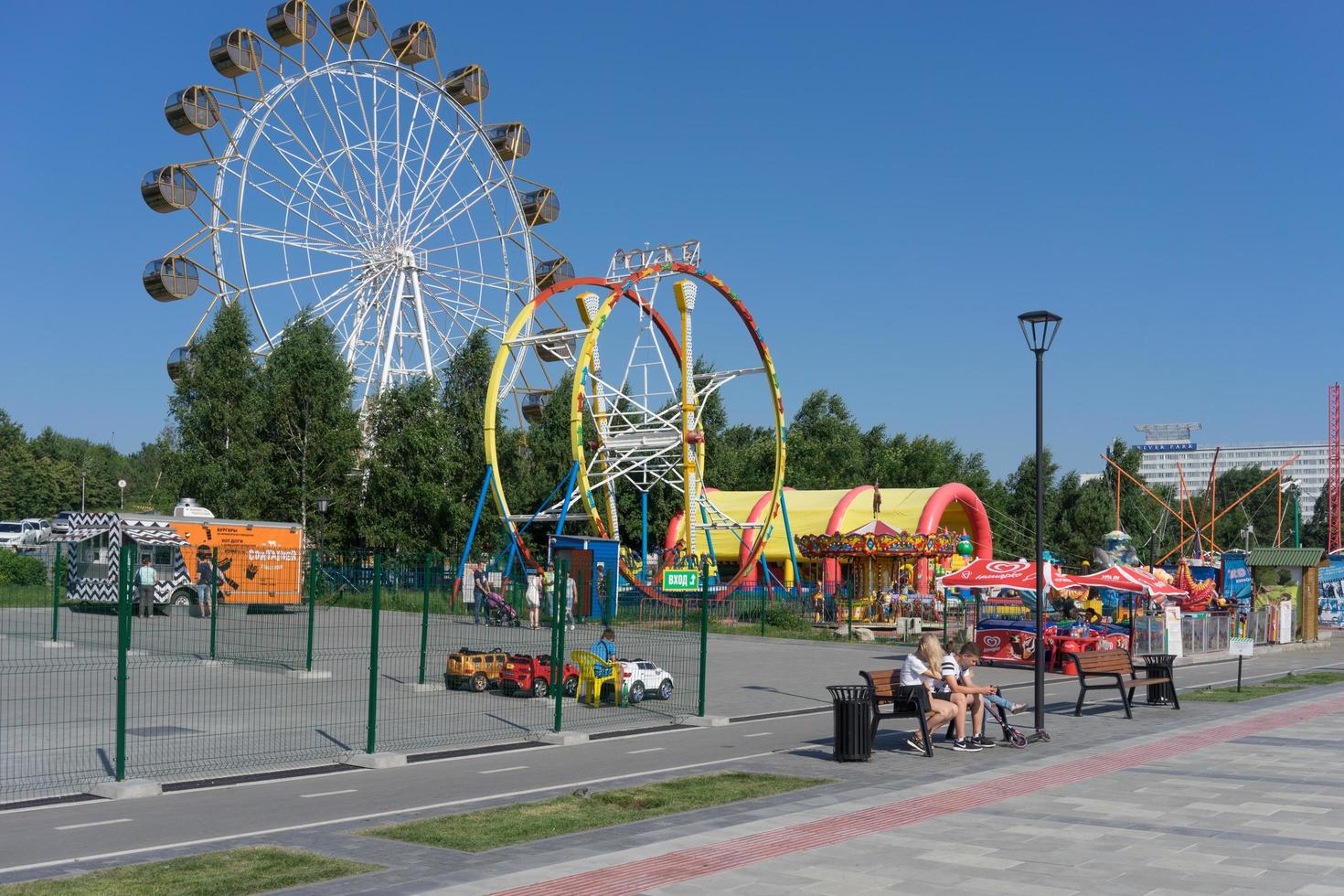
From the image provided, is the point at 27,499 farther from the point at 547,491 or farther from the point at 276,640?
the point at 276,640

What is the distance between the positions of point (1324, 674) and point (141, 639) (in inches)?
938

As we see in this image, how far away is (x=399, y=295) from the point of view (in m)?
46.2

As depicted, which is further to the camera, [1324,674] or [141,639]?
[1324,674]

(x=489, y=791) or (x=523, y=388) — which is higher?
(x=523, y=388)

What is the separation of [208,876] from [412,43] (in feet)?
142

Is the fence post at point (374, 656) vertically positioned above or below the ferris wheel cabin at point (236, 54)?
below

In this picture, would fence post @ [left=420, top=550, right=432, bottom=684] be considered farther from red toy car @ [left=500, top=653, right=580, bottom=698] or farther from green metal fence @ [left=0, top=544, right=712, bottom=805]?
red toy car @ [left=500, top=653, right=580, bottom=698]

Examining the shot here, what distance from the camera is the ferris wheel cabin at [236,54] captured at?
41125 millimetres

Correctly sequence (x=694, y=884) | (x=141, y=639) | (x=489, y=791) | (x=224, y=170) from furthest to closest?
(x=224, y=170)
(x=141, y=639)
(x=489, y=791)
(x=694, y=884)

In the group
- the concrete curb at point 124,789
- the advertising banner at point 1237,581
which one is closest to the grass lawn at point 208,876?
the concrete curb at point 124,789

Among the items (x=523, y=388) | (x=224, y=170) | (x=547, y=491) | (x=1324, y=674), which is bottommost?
(x=1324, y=674)

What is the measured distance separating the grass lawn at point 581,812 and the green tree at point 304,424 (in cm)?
3819

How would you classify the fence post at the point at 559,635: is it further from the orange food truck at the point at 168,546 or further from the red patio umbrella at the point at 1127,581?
the red patio umbrella at the point at 1127,581

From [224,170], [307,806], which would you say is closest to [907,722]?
[307,806]
